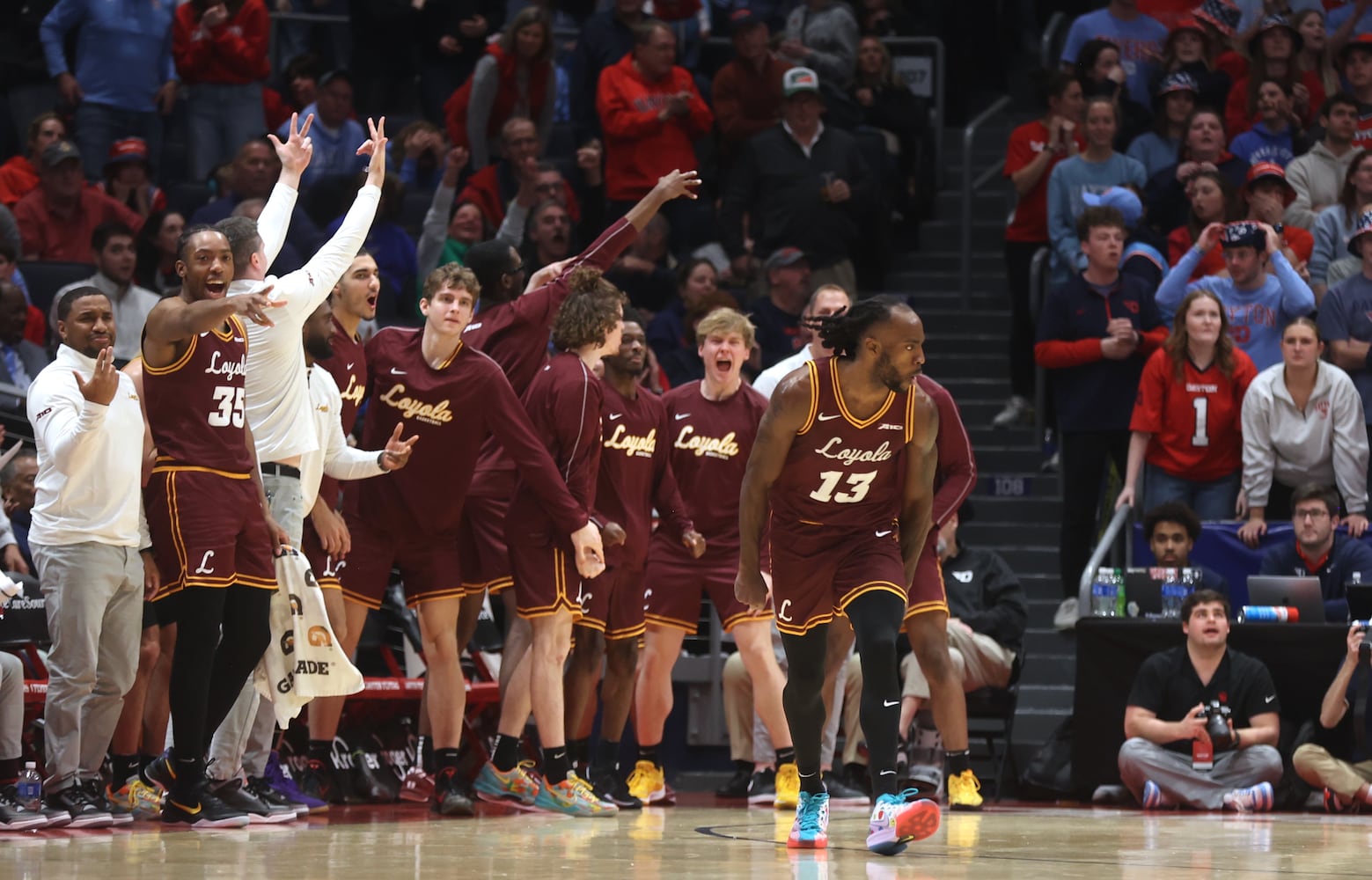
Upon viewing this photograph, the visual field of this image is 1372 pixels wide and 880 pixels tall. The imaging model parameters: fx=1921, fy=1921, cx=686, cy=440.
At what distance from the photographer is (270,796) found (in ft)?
27.1

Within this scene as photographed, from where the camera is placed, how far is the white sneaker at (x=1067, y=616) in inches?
447

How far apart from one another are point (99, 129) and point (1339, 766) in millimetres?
9570

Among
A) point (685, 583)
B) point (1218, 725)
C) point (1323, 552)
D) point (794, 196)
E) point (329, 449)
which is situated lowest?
point (1218, 725)

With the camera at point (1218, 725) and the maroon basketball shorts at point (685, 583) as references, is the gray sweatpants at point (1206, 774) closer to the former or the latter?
the camera at point (1218, 725)

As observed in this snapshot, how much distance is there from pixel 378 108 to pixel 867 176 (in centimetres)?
420

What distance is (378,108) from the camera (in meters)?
15.4

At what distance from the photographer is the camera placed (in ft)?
31.6

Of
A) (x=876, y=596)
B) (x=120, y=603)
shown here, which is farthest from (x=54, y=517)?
(x=876, y=596)

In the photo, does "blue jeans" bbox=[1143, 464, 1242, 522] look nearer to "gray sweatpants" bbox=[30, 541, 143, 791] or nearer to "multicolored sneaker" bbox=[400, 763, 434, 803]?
"multicolored sneaker" bbox=[400, 763, 434, 803]

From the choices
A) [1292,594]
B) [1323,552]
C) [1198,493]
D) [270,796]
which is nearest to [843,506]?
[270,796]

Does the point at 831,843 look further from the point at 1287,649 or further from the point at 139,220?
the point at 139,220

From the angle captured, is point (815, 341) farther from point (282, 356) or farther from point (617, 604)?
point (282, 356)

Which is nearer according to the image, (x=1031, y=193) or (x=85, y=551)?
(x=85, y=551)

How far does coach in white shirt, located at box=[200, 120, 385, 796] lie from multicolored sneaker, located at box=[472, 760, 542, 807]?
127cm
